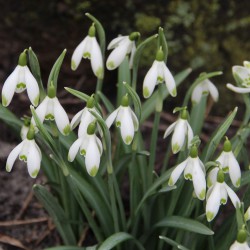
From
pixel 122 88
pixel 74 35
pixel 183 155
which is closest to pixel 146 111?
pixel 122 88

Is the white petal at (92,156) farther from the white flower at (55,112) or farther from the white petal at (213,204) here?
the white petal at (213,204)

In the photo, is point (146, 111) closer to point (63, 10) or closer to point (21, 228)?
point (21, 228)

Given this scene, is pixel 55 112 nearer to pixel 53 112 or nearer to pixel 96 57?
pixel 53 112

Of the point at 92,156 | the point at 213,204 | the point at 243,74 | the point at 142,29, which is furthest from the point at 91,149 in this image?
the point at 142,29

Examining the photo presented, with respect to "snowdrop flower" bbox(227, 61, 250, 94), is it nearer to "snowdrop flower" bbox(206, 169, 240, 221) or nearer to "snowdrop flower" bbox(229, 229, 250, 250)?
"snowdrop flower" bbox(206, 169, 240, 221)

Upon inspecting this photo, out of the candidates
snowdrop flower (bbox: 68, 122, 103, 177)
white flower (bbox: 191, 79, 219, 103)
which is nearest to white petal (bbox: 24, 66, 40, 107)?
snowdrop flower (bbox: 68, 122, 103, 177)

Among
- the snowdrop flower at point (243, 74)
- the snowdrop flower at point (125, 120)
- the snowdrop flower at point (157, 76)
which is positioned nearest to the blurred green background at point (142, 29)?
the snowdrop flower at point (243, 74)
